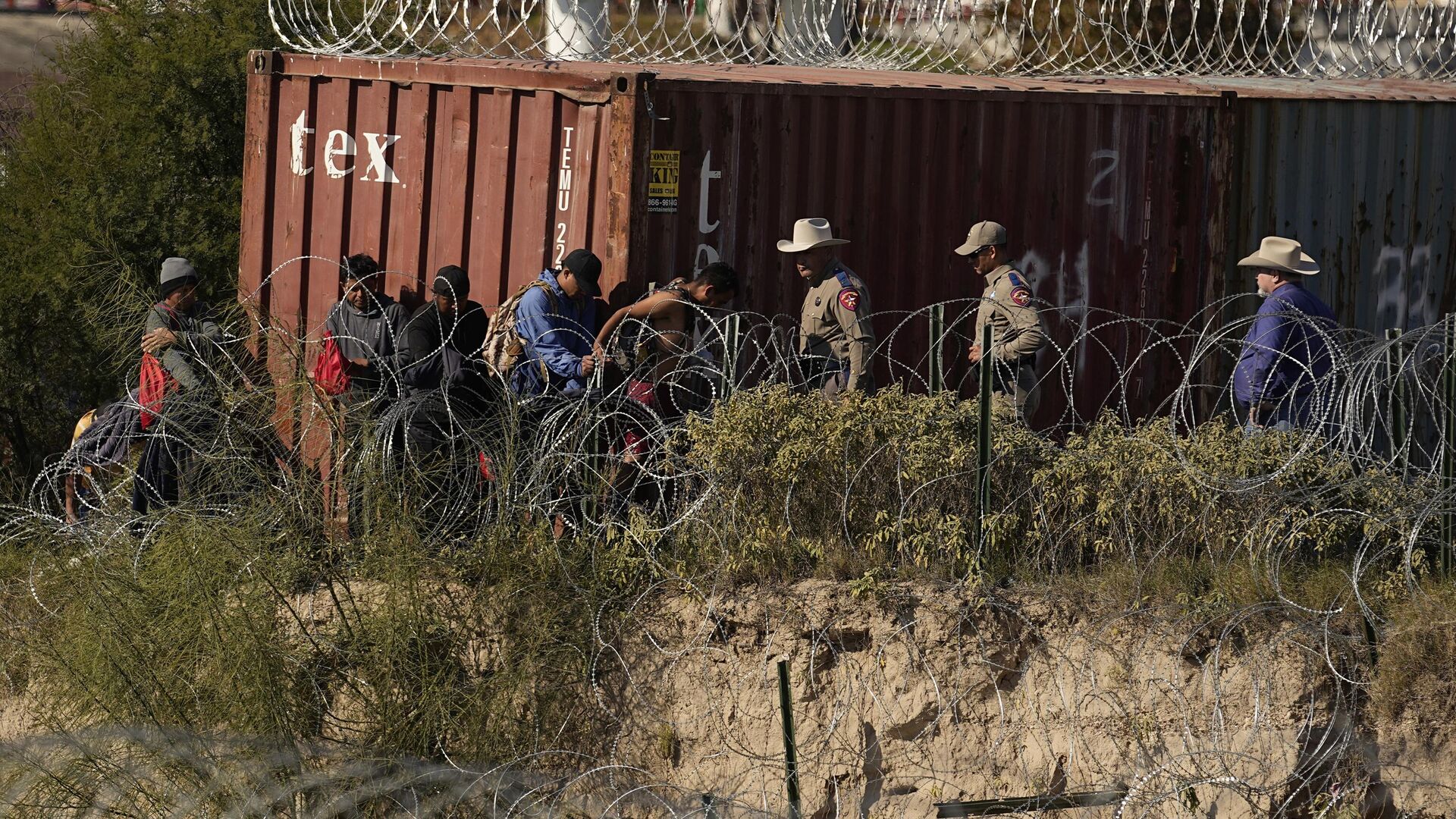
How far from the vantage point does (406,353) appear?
714 centimetres

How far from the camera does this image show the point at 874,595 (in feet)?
20.4

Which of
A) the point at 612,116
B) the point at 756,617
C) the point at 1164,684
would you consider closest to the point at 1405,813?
the point at 1164,684

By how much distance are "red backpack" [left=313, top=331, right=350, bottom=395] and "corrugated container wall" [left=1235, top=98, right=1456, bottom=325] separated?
506 centimetres

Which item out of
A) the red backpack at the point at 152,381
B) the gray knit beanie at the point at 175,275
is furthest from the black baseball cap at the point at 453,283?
the red backpack at the point at 152,381

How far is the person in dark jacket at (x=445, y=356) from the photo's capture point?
6707 millimetres

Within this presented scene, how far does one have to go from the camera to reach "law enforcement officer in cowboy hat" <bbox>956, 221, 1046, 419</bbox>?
7.14 m

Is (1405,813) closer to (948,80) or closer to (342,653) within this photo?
(342,653)

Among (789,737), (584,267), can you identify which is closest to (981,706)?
(789,737)

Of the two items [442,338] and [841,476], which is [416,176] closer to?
[442,338]

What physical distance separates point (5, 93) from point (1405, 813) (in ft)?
37.6

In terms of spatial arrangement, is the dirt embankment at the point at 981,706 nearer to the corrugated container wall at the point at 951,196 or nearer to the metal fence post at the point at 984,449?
the metal fence post at the point at 984,449

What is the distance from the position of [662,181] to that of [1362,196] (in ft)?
15.5

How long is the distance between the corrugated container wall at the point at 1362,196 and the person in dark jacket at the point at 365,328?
483 cm

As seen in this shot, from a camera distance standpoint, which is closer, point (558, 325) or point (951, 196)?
point (558, 325)
